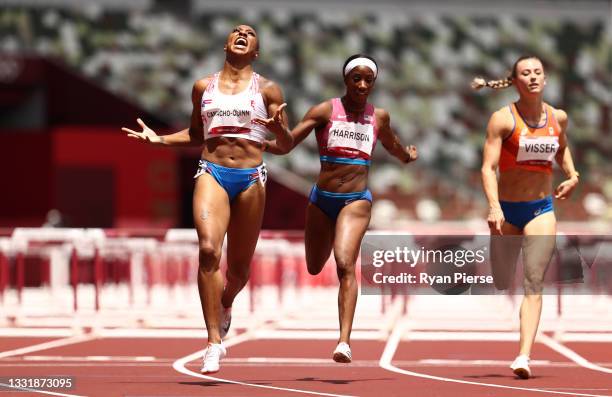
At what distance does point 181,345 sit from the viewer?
42.0 feet

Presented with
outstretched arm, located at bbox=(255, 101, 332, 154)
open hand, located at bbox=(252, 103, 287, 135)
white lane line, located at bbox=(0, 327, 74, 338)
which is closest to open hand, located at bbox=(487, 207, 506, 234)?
outstretched arm, located at bbox=(255, 101, 332, 154)

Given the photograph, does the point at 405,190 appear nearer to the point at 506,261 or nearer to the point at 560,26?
the point at 560,26

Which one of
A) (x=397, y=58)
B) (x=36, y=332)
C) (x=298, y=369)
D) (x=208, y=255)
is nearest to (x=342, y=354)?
(x=208, y=255)

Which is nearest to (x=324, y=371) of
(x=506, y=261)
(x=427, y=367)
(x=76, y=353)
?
(x=427, y=367)

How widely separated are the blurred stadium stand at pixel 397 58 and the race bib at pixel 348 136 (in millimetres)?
26605

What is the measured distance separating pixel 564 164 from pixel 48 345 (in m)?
5.61

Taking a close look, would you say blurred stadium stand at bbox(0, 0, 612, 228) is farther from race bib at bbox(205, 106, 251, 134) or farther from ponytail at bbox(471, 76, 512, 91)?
race bib at bbox(205, 106, 251, 134)

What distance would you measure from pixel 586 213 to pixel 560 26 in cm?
990

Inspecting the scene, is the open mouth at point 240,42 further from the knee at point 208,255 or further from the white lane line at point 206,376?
the white lane line at point 206,376

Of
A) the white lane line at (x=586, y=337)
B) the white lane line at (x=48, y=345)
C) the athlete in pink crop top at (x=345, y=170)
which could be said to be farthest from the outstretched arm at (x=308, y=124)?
the white lane line at (x=586, y=337)

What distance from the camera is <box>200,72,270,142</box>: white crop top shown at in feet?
29.3

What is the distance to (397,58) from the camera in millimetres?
42812

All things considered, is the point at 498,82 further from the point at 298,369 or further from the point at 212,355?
the point at 212,355

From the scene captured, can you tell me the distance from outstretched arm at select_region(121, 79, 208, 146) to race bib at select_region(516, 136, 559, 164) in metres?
2.17
